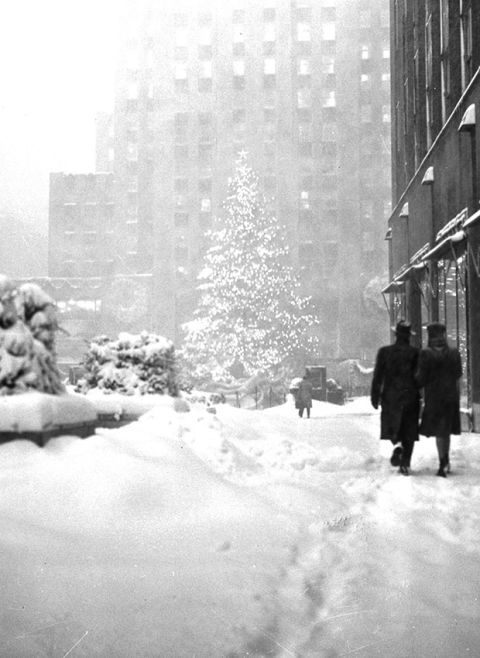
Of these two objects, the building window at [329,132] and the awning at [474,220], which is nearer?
the awning at [474,220]

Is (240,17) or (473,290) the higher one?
(240,17)

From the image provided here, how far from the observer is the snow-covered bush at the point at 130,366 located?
11.7 m

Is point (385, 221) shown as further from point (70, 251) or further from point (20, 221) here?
point (20, 221)

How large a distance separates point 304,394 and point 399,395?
15.4m

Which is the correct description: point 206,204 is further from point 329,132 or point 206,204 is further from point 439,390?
point 439,390

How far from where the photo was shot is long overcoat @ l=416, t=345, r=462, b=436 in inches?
353

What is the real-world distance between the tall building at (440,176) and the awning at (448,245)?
2cm

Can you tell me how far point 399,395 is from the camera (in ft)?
29.7

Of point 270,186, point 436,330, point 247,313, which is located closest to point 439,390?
point 436,330

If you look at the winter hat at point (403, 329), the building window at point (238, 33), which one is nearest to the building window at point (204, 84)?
the building window at point (238, 33)

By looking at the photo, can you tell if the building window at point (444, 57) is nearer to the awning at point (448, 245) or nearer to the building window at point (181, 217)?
the awning at point (448, 245)

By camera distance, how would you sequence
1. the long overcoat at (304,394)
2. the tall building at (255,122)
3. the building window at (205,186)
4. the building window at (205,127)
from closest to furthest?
the long overcoat at (304,394) < the tall building at (255,122) < the building window at (205,186) < the building window at (205,127)

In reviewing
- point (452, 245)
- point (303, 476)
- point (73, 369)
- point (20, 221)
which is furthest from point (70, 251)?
point (303, 476)

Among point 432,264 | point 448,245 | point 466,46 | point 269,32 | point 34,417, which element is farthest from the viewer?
point 269,32
